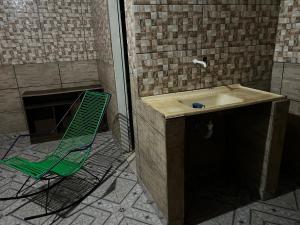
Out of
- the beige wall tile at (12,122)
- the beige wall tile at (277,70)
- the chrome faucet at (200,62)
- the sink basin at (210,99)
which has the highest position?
the chrome faucet at (200,62)

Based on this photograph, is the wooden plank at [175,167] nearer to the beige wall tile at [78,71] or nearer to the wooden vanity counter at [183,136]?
the wooden vanity counter at [183,136]

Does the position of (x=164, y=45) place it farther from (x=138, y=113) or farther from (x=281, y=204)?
(x=281, y=204)

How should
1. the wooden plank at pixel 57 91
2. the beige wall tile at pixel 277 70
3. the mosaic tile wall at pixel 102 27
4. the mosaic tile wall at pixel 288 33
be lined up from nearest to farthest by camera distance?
1. the mosaic tile wall at pixel 288 33
2. the beige wall tile at pixel 277 70
3. the mosaic tile wall at pixel 102 27
4. the wooden plank at pixel 57 91

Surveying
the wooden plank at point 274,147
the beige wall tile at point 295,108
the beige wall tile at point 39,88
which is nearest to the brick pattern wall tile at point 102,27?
the beige wall tile at point 39,88

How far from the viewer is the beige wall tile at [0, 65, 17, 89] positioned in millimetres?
3670

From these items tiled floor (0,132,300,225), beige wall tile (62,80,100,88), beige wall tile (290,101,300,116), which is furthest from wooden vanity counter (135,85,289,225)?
beige wall tile (62,80,100,88)

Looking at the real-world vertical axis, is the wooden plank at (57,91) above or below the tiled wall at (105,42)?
below

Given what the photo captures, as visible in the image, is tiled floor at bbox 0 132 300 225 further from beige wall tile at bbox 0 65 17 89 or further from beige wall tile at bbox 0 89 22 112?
beige wall tile at bbox 0 65 17 89

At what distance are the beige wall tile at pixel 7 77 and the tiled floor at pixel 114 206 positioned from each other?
4.95ft

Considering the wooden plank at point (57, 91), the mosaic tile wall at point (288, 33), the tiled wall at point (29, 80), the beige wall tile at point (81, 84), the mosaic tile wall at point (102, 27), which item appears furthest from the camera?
the beige wall tile at point (81, 84)

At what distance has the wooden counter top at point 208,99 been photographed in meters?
1.71

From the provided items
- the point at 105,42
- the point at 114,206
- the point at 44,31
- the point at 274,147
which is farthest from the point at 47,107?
the point at 274,147

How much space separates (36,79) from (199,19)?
286cm

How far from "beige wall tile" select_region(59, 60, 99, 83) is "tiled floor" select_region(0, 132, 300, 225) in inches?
68.6
